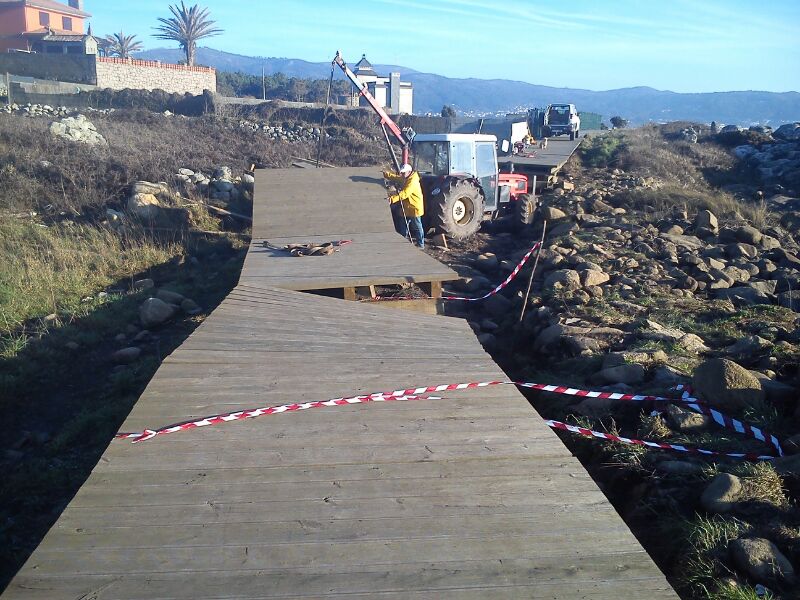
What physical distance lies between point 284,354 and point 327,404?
3.72 feet

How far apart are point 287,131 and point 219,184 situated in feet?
47.5

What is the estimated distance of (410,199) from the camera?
11.8 m

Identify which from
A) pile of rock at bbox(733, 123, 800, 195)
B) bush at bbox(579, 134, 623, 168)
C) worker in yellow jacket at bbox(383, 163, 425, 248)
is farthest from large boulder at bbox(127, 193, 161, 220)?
pile of rock at bbox(733, 123, 800, 195)

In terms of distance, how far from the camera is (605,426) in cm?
529

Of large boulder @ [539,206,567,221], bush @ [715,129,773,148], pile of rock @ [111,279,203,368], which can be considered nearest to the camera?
pile of rock @ [111,279,203,368]

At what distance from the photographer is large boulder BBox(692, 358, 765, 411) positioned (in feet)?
16.6

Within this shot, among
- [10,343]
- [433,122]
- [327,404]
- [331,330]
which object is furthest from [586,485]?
[433,122]

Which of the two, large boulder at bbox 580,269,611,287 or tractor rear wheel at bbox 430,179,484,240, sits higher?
tractor rear wheel at bbox 430,179,484,240

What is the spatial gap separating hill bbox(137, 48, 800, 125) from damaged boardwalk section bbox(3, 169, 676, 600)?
316 ft

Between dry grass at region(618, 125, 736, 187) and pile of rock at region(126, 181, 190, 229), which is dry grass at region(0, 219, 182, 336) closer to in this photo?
pile of rock at region(126, 181, 190, 229)

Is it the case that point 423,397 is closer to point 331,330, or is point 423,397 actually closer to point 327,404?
point 327,404

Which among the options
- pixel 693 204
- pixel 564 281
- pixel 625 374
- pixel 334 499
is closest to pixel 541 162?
pixel 693 204

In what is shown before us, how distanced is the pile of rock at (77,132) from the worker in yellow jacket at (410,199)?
9.76 m

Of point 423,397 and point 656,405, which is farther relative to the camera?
point 656,405
